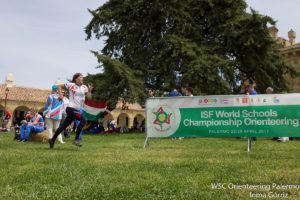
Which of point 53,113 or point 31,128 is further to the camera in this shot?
point 31,128

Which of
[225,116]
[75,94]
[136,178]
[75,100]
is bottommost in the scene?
[136,178]

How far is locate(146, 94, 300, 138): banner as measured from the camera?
9.38m

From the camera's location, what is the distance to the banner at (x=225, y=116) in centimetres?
938

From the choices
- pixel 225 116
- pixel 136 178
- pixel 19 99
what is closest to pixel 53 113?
pixel 225 116

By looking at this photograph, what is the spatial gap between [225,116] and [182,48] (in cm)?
1724

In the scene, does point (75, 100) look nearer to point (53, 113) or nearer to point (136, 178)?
point (53, 113)

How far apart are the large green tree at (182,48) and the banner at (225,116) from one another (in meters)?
14.1

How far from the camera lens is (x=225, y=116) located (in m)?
9.84

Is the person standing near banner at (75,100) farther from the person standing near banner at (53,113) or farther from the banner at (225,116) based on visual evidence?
the person standing near banner at (53,113)

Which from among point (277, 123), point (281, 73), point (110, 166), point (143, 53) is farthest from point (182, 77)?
point (110, 166)

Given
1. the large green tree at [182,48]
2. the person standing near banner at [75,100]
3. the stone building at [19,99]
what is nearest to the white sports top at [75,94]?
the person standing near banner at [75,100]

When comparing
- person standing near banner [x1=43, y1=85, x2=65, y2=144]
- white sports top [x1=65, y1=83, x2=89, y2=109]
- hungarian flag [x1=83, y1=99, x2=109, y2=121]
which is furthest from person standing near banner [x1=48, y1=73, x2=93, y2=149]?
hungarian flag [x1=83, y1=99, x2=109, y2=121]

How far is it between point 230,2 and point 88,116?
1401cm

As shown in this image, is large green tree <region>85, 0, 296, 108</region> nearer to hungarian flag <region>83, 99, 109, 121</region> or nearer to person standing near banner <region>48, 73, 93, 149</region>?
hungarian flag <region>83, 99, 109, 121</region>
